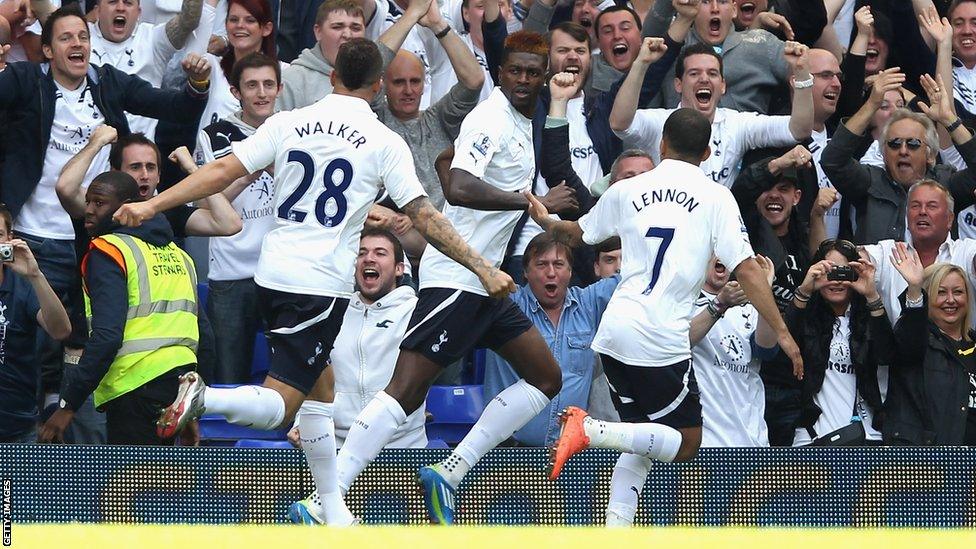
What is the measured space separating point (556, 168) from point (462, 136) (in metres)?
1.13

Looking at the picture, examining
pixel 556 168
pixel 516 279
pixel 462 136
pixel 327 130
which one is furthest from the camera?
pixel 516 279

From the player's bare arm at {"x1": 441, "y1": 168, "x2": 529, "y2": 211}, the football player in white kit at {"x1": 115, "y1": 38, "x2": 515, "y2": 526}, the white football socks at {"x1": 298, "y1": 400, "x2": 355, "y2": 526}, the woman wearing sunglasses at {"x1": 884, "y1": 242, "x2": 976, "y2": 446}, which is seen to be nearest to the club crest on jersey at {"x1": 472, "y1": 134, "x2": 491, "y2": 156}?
the player's bare arm at {"x1": 441, "y1": 168, "x2": 529, "y2": 211}

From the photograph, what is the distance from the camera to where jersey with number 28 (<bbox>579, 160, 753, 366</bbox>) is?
784 centimetres

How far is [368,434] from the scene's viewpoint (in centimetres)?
789

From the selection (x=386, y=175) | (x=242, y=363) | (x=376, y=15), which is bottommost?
(x=242, y=363)

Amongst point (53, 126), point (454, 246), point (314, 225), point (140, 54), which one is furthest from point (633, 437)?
point (140, 54)

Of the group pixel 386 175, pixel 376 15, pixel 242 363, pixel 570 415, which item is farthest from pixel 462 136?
pixel 376 15

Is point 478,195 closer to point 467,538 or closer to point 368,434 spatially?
point 368,434

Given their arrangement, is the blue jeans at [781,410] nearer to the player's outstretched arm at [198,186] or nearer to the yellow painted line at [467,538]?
the player's outstretched arm at [198,186]

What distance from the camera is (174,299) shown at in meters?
8.48

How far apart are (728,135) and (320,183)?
3474mm

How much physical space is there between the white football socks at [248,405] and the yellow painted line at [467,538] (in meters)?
2.62

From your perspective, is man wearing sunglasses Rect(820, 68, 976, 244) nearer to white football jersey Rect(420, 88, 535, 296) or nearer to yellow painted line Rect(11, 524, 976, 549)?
white football jersey Rect(420, 88, 535, 296)

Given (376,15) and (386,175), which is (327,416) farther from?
(376,15)
